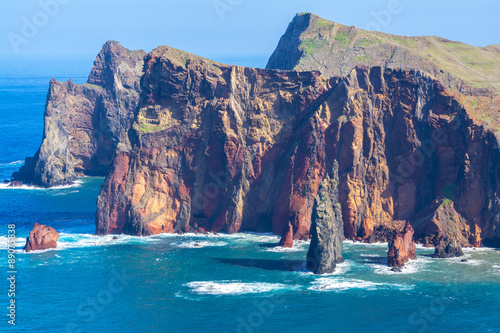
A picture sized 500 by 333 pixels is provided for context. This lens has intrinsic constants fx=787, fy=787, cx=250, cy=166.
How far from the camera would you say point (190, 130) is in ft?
554

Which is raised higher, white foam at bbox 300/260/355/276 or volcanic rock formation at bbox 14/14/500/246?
volcanic rock formation at bbox 14/14/500/246

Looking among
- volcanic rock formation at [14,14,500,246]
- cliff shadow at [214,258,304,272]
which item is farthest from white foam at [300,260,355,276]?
volcanic rock formation at [14,14,500,246]

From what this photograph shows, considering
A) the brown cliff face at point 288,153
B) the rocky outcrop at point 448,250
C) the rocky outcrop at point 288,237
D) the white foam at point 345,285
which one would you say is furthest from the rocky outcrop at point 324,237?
the brown cliff face at point 288,153

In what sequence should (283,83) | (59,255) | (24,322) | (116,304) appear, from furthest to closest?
1. (283,83)
2. (59,255)
3. (116,304)
4. (24,322)

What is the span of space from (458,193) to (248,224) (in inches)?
1707

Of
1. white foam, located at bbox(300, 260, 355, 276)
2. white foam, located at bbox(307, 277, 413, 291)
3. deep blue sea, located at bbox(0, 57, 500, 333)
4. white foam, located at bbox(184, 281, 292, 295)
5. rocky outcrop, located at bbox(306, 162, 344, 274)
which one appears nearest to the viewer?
deep blue sea, located at bbox(0, 57, 500, 333)

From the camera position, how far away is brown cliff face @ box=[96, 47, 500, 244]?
6152 inches

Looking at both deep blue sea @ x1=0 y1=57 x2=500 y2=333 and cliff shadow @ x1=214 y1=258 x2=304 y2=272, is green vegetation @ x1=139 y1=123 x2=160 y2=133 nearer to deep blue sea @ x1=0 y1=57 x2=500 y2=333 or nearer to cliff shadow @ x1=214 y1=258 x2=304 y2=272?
deep blue sea @ x1=0 y1=57 x2=500 y2=333

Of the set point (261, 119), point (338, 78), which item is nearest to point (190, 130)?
point (261, 119)

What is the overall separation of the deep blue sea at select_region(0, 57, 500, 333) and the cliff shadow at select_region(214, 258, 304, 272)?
0.58ft

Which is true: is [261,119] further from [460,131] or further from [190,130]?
[460,131]

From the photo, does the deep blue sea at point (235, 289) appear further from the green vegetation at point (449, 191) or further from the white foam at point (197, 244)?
the green vegetation at point (449, 191)

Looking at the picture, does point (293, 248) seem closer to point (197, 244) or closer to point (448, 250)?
point (197, 244)

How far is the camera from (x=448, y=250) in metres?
142
